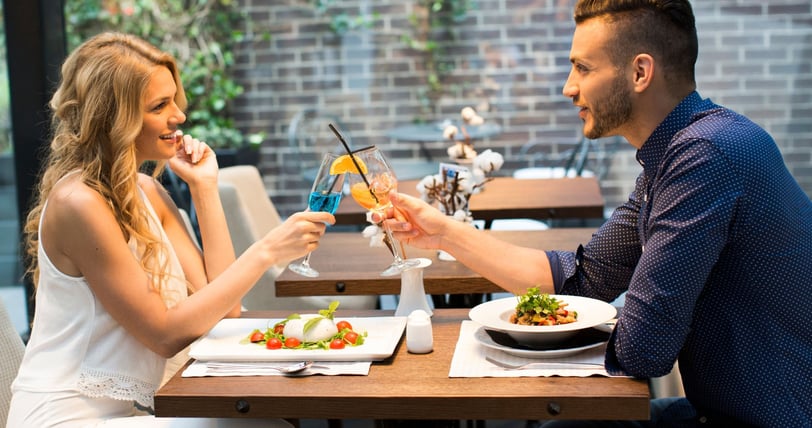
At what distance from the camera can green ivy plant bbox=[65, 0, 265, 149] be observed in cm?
586

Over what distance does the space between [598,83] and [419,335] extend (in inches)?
22.8

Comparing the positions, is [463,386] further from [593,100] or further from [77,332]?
[77,332]

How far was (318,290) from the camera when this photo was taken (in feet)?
8.32

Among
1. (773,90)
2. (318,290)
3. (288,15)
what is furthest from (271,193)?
(318,290)

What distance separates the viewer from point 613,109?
180 cm

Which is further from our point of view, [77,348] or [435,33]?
[435,33]

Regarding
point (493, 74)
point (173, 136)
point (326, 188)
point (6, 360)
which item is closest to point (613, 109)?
point (326, 188)

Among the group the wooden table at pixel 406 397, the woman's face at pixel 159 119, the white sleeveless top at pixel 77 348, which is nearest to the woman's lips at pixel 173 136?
the woman's face at pixel 159 119

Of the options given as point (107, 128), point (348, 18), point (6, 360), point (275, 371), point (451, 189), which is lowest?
point (6, 360)

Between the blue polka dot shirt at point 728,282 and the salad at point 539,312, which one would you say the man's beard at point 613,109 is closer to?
the blue polka dot shirt at point 728,282

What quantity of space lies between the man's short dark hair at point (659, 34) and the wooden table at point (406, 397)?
58 centimetres

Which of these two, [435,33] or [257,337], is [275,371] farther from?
[435,33]

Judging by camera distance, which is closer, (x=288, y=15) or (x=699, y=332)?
(x=699, y=332)

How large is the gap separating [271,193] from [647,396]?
472 centimetres
